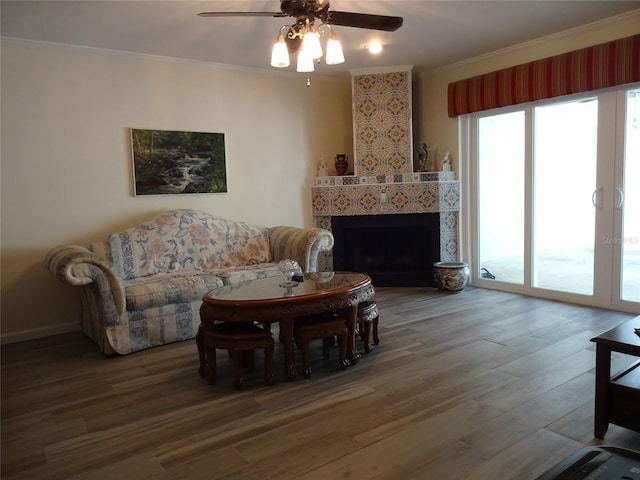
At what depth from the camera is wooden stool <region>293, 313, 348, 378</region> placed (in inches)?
114

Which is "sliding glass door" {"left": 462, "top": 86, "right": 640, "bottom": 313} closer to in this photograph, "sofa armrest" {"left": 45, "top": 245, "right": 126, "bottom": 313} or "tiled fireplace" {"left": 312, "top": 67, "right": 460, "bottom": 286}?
"tiled fireplace" {"left": 312, "top": 67, "right": 460, "bottom": 286}

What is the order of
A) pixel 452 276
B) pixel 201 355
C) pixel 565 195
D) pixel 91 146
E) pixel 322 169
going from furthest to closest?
pixel 322 169
pixel 452 276
pixel 565 195
pixel 91 146
pixel 201 355

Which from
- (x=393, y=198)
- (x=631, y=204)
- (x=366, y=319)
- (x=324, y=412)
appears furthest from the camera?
(x=393, y=198)

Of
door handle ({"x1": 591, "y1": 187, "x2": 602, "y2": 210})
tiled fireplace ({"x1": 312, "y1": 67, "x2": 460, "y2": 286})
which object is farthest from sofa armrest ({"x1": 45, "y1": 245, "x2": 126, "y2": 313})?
door handle ({"x1": 591, "y1": 187, "x2": 602, "y2": 210})

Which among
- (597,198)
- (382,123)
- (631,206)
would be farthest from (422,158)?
(631,206)

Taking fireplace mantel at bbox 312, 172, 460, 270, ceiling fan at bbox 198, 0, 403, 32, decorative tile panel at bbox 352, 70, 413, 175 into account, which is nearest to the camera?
ceiling fan at bbox 198, 0, 403, 32

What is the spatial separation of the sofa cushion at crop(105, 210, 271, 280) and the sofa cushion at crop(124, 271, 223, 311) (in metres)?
0.26

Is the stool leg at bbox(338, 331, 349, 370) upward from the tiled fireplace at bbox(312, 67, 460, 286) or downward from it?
downward

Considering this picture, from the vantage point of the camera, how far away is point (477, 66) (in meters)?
5.16

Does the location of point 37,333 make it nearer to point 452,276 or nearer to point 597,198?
point 452,276

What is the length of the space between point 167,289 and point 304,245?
4.25ft

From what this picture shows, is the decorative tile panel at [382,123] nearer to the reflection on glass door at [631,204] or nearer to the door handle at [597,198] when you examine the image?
the door handle at [597,198]

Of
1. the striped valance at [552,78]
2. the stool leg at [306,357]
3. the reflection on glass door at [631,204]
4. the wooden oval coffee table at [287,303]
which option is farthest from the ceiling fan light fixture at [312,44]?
the reflection on glass door at [631,204]

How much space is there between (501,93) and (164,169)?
137 inches
